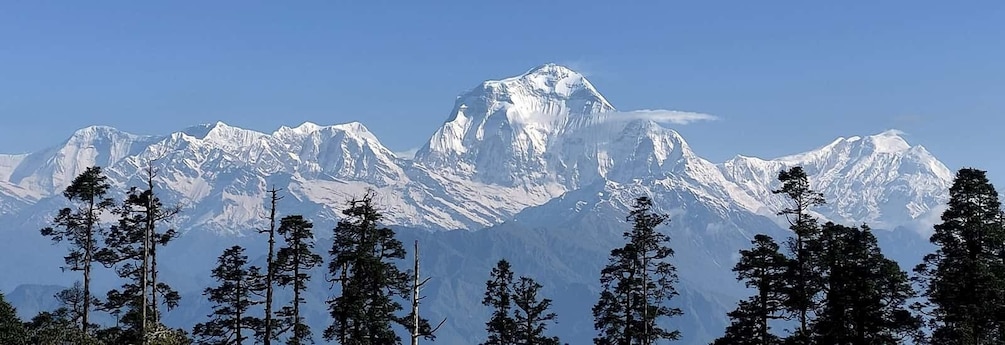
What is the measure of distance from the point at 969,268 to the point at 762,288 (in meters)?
9.86

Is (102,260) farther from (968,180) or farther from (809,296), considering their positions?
(968,180)

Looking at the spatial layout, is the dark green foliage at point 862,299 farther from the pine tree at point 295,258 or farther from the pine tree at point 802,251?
the pine tree at point 295,258

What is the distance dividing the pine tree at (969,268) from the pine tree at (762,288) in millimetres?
6487

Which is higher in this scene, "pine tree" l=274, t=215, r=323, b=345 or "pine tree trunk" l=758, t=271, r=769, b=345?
"pine tree" l=274, t=215, r=323, b=345

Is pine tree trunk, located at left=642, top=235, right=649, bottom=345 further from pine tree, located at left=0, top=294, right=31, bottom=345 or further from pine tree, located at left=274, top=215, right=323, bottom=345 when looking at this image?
pine tree, located at left=0, top=294, right=31, bottom=345

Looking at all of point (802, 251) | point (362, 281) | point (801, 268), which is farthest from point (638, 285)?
point (362, 281)

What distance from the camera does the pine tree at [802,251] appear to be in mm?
49250

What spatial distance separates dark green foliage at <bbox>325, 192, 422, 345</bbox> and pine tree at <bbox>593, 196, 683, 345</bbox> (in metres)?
12.2

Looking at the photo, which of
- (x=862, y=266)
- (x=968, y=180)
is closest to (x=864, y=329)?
(x=862, y=266)

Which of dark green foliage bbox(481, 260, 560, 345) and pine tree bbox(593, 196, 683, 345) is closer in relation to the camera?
pine tree bbox(593, 196, 683, 345)

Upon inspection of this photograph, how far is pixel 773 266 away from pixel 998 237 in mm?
10190

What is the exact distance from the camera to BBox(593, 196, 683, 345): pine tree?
191 feet

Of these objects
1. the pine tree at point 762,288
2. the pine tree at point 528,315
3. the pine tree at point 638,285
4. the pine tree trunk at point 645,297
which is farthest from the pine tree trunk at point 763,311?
the pine tree at point 528,315

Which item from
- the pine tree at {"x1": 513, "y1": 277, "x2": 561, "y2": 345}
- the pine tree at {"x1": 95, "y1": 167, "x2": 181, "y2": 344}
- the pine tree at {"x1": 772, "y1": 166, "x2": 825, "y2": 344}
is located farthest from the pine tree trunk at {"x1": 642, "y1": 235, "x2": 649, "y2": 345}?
the pine tree at {"x1": 95, "y1": 167, "x2": 181, "y2": 344}
